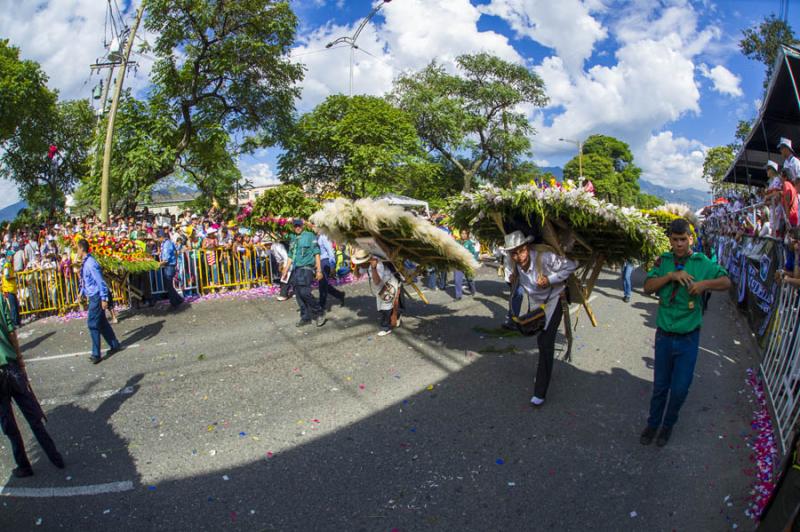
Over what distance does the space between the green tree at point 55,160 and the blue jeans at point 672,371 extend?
34620 millimetres

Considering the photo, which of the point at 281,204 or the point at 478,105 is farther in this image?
the point at 478,105

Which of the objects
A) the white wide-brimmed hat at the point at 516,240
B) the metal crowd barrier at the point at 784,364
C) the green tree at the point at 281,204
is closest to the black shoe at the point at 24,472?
the white wide-brimmed hat at the point at 516,240

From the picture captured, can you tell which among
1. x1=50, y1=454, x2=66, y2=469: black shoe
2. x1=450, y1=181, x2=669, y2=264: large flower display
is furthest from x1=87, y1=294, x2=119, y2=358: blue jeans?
x1=450, y1=181, x2=669, y2=264: large flower display

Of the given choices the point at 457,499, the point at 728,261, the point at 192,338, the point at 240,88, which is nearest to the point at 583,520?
the point at 457,499

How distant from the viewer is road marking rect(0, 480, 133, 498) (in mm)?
3955

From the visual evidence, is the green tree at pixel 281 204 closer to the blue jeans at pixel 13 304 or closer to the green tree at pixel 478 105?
the blue jeans at pixel 13 304

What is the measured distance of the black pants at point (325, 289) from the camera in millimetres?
9664

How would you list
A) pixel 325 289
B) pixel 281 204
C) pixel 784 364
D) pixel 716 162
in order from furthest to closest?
pixel 716 162, pixel 281 204, pixel 325 289, pixel 784 364

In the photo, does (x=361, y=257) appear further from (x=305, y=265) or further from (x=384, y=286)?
(x=305, y=265)

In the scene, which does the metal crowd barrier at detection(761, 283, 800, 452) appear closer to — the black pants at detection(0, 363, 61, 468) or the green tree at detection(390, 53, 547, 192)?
the black pants at detection(0, 363, 61, 468)

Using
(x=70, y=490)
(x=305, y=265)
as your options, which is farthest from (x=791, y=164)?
(x=70, y=490)

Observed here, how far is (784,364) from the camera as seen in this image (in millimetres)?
4973

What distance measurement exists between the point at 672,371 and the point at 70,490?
5.18 meters

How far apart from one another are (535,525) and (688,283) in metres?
2.31
